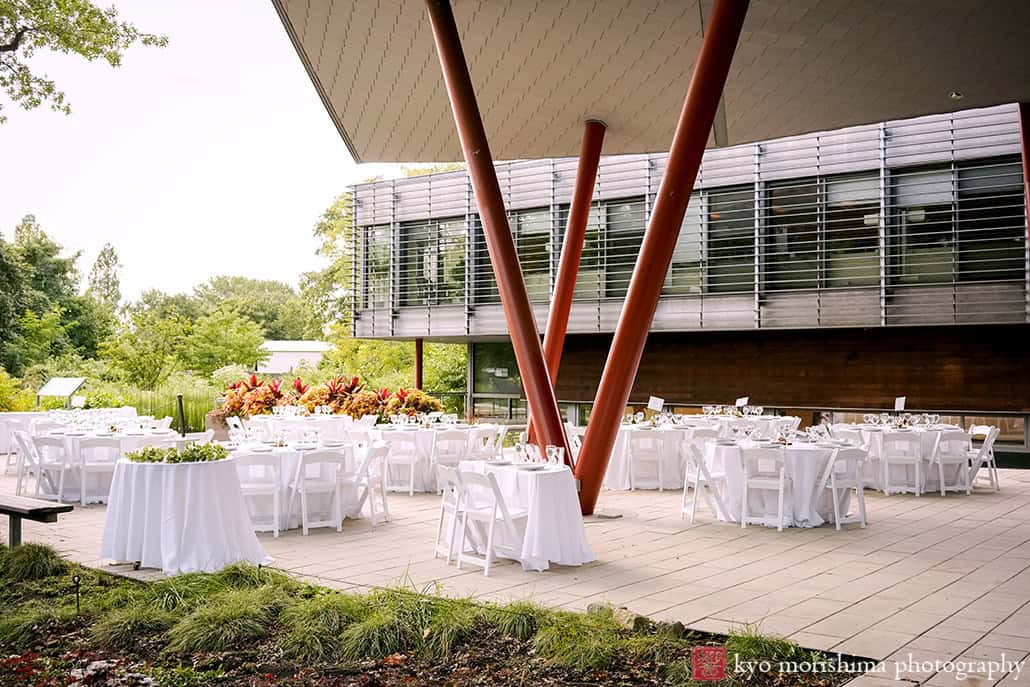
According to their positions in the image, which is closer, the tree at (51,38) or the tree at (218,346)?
the tree at (51,38)

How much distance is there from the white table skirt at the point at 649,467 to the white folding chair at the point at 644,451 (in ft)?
0.15

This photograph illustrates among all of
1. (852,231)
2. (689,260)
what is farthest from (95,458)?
(852,231)

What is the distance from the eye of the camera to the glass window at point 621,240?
20453mm

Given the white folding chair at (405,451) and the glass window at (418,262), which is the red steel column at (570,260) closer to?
the white folding chair at (405,451)

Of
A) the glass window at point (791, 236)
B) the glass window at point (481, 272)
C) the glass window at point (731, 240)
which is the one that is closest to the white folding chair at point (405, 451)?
the glass window at point (731, 240)

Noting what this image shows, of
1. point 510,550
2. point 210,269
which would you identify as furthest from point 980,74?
point 210,269

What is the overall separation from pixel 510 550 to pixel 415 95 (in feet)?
23.8

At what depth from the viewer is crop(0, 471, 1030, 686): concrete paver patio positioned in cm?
535

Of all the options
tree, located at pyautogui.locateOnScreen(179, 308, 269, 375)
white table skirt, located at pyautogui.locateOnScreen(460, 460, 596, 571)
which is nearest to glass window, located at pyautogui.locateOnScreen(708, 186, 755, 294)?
white table skirt, located at pyautogui.locateOnScreen(460, 460, 596, 571)

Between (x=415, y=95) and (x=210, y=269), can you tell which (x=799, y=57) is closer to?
(x=415, y=95)

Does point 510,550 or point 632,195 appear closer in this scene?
point 510,550

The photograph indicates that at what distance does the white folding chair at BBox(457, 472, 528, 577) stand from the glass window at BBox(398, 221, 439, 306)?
15720 mm

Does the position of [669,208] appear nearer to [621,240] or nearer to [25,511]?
[25,511]

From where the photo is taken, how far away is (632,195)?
66.8 ft
